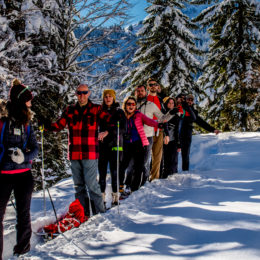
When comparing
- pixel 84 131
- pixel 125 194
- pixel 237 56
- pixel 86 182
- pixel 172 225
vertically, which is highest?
pixel 237 56

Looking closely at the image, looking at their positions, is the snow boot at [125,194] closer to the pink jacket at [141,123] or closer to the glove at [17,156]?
the pink jacket at [141,123]

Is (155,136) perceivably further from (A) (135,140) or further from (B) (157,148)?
(A) (135,140)

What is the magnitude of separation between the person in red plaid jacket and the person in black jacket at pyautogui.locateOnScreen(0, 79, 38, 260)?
1.00m

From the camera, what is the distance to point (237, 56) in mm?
16328

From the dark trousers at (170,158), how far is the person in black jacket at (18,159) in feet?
14.1

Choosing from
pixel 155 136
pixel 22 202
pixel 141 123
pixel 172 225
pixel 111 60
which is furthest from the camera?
pixel 111 60

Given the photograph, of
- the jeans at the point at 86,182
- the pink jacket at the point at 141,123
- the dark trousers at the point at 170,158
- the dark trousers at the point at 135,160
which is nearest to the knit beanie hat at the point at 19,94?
the jeans at the point at 86,182

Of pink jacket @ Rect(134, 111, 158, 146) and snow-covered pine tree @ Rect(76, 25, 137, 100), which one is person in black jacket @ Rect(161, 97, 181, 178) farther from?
snow-covered pine tree @ Rect(76, 25, 137, 100)

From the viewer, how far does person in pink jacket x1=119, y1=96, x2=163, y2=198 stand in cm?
539

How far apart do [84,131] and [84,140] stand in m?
0.15

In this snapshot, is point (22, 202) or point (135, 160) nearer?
point (22, 202)


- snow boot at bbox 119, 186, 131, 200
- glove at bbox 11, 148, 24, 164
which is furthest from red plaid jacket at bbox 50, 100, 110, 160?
snow boot at bbox 119, 186, 131, 200

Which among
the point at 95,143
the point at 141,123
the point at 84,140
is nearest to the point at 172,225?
the point at 95,143

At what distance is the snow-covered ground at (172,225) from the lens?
2709 millimetres
